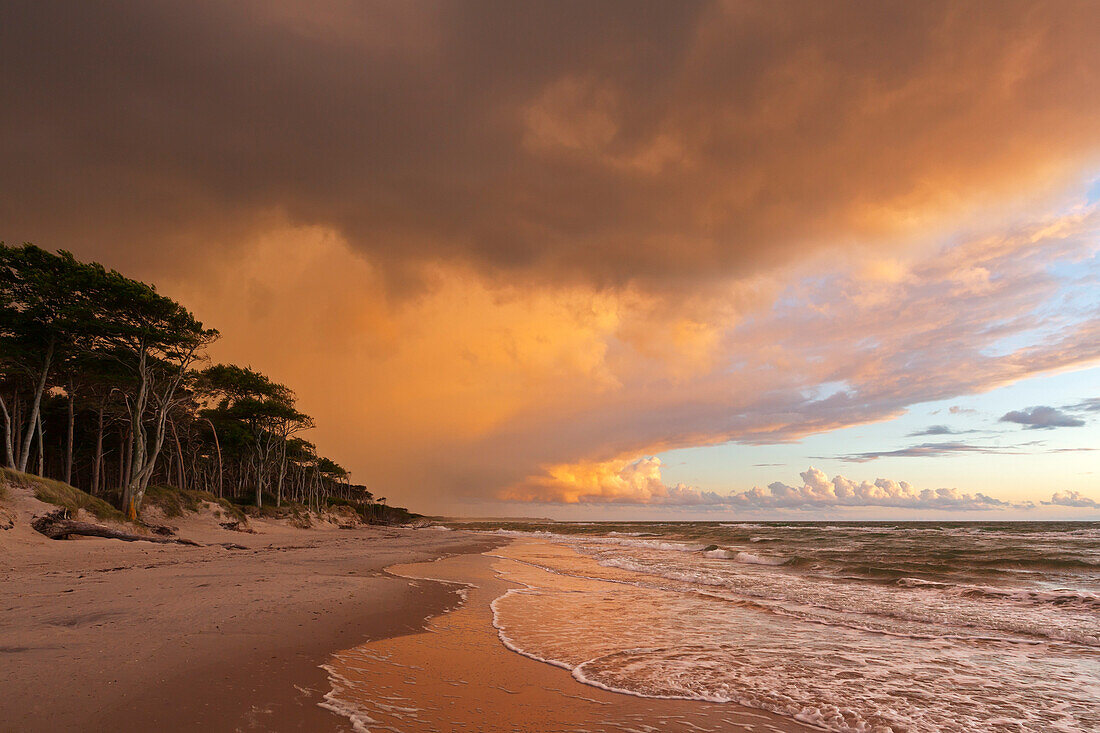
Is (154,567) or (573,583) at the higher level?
(154,567)

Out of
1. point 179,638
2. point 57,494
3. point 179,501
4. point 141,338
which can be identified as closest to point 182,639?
point 179,638

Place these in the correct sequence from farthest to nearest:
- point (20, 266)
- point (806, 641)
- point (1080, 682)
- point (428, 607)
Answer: point (20, 266)
point (428, 607)
point (806, 641)
point (1080, 682)

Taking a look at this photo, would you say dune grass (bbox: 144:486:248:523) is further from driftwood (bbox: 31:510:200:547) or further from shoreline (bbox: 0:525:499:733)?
shoreline (bbox: 0:525:499:733)

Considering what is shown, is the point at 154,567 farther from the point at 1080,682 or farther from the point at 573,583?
the point at 1080,682

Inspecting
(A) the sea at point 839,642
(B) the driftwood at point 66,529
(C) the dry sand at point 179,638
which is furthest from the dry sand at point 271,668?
(B) the driftwood at point 66,529

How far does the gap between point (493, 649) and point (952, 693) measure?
650cm

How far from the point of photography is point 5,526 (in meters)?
18.2

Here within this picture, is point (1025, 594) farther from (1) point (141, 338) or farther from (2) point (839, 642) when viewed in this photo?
(1) point (141, 338)

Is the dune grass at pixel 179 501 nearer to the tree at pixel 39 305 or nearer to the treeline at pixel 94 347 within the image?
the treeline at pixel 94 347

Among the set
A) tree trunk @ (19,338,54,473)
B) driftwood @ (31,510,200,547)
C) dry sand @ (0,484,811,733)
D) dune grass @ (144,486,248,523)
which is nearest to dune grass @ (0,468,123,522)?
driftwood @ (31,510,200,547)

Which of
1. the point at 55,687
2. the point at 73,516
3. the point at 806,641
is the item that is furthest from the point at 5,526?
the point at 806,641

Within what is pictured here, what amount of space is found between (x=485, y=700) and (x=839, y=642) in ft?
24.4

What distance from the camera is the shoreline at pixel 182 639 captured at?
4699 mm

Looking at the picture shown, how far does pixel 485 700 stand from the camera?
222 inches
